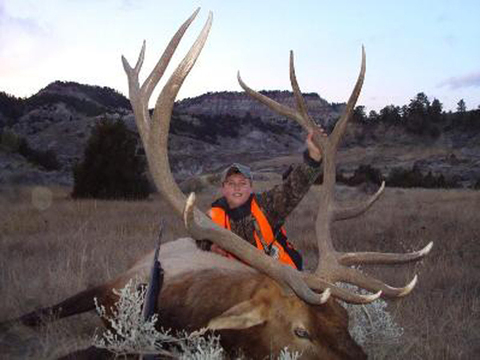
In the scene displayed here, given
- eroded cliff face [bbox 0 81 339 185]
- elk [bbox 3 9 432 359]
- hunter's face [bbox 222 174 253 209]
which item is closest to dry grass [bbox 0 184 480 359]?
elk [bbox 3 9 432 359]

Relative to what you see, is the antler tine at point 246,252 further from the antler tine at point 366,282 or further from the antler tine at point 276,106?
the antler tine at point 276,106

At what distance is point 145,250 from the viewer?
20.5 feet

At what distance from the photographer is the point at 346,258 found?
11.1 feet

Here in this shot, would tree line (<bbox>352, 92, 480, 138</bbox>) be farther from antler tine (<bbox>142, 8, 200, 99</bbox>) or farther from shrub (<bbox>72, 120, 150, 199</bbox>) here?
antler tine (<bbox>142, 8, 200, 99</bbox>)

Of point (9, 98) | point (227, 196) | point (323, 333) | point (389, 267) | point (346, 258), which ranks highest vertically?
point (9, 98)

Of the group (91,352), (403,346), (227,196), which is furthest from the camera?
(227,196)

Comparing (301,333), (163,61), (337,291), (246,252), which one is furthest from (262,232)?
(163,61)

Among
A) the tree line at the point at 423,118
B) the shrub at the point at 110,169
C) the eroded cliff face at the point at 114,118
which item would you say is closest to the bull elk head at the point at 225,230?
the shrub at the point at 110,169

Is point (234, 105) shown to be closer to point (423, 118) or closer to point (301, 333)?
point (423, 118)

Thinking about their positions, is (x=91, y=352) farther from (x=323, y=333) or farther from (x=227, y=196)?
(x=227, y=196)

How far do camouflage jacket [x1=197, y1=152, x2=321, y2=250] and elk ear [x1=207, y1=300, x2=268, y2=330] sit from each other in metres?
1.30

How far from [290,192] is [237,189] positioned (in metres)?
0.42

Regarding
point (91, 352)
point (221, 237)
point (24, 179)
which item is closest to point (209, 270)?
point (221, 237)

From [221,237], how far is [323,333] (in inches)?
28.8
